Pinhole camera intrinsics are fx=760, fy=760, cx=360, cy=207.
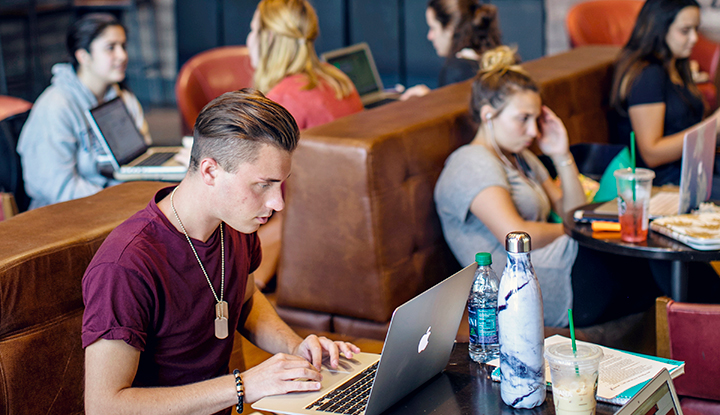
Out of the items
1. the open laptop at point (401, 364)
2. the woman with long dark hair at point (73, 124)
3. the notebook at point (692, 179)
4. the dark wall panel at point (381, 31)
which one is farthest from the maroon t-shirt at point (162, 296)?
the dark wall panel at point (381, 31)

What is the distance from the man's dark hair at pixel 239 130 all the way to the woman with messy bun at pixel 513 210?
1.10m

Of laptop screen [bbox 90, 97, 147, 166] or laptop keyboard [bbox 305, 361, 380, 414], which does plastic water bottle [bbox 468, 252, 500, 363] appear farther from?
laptop screen [bbox 90, 97, 147, 166]

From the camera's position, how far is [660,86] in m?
3.35

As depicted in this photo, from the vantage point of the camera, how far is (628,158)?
287cm

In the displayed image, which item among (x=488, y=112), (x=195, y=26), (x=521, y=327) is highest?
(x=195, y=26)

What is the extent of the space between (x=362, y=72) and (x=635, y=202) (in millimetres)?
2549

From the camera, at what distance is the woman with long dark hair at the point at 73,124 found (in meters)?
3.08

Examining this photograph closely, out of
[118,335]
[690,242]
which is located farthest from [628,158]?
[118,335]

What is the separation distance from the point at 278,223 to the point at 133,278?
1.65m

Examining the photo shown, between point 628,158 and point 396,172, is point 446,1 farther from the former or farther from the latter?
point 396,172

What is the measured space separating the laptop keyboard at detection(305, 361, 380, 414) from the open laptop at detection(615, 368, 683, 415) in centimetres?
43

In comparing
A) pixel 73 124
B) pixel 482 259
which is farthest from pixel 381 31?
pixel 482 259

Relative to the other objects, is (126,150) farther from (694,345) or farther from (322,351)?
(694,345)

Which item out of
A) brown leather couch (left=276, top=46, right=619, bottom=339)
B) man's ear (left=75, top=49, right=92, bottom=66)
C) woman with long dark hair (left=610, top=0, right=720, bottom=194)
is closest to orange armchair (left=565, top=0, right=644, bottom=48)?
woman with long dark hair (left=610, top=0, right=720, bottom=194)
